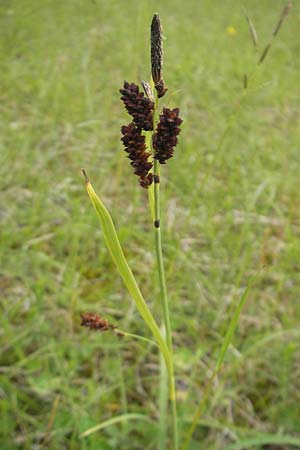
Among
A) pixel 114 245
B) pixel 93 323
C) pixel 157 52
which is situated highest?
pixel 157 52

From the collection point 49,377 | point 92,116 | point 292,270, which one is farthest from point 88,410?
point 92,116

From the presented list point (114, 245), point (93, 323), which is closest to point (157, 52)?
point (114, 245)

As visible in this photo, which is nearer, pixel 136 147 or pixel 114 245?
pixel 136 147

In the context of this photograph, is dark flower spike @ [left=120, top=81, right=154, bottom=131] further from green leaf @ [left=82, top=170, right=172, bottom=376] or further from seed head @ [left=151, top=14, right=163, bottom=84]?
green leaf @ [left=82, top=170, right=172, bottom=376]

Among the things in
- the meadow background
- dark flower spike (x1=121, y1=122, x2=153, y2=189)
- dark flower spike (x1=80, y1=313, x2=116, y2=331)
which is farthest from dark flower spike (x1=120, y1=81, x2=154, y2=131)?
dark flower spike (x1=80, y1=313, x2=116, y2=331)

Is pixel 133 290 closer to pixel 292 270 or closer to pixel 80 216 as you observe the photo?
pixel 80 216

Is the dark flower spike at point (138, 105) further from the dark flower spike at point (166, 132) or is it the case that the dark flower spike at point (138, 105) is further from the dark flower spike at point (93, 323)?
the dark flower spike at point (93, 323)

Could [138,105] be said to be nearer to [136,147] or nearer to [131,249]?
[136,147]
